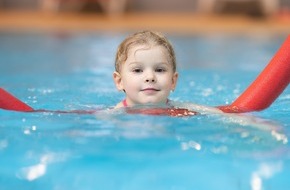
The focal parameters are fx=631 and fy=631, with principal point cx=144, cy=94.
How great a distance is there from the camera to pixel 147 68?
2660 millimetres

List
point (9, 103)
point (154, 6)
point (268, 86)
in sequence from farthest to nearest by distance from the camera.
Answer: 1. point (154, 6)
2. point (268, 86)
3. point (9, 103)

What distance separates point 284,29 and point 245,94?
6358mm

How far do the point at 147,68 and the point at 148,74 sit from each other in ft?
0.13

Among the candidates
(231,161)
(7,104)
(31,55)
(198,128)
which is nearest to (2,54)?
(31,55)

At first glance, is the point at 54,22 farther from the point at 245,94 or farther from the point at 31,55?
the point at 245,94

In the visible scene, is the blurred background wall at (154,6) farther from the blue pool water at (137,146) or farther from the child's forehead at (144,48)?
the child's forehead at (144,48)

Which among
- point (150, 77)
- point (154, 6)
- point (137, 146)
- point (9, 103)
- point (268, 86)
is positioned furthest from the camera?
point (154, 6)

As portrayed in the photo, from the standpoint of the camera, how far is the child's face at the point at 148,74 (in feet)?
8.70

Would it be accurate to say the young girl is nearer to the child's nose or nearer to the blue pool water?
the child's nose

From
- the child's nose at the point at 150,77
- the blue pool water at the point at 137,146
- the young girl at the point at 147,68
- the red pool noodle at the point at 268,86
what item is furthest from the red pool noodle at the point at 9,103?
the red pool noodle at the point at 268,86

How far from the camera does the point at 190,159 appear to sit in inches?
83.1

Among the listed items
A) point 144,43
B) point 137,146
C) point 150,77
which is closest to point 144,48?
point 144,43

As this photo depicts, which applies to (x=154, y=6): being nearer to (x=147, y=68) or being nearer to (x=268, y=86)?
(x=268, y=86)

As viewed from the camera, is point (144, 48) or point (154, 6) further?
point (154, 6)
